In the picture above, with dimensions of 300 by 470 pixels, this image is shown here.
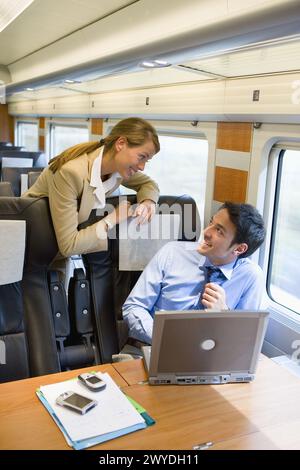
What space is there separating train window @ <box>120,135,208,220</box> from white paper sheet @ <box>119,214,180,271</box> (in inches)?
26.7

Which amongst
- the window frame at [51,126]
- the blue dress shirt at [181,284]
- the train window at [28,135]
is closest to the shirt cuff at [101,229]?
the blue dress shirt at [181,284]

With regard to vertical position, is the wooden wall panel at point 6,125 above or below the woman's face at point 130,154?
above

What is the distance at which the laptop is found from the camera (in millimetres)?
1361

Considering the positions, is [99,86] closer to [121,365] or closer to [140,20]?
[140,20]

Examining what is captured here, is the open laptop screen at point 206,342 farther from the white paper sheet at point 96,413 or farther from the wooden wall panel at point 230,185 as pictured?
the wooden wall panel at point 230,185

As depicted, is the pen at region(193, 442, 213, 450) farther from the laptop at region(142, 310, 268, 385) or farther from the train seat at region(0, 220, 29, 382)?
the train seat at region(0, 220, 29, 382)

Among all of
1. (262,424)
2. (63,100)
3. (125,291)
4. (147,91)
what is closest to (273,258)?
(125,291)

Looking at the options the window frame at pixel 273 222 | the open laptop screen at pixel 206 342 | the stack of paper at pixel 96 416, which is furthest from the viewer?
the window frame at pixel 273 222

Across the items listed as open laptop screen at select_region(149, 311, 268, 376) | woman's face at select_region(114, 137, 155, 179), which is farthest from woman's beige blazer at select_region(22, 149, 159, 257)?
open laptop screen at select_region(149, 311, 268, 376)

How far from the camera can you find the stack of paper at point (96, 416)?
3.83 ft

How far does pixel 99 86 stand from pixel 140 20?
1203 mm

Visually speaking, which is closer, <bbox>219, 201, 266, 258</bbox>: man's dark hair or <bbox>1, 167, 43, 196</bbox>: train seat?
<bbox>219, 201, 266, 258</bbox>: man's dark hair

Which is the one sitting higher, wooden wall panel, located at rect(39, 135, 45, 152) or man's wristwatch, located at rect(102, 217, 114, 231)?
wooden wall panel, located at rect(39, 135, 45, 152)

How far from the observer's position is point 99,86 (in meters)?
4.06
